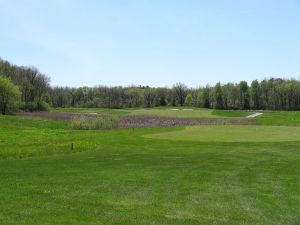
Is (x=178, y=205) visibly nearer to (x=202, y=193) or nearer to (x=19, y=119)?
(x=202, y=193)

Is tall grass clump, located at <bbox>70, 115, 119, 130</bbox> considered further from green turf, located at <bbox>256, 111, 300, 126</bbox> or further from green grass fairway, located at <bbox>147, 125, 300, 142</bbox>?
green turf, located at <bbox>256, 111, 300, 126</bbox>

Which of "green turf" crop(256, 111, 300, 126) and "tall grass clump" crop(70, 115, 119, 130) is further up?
"tall grass clump" crop(70, 115, 119, 130)

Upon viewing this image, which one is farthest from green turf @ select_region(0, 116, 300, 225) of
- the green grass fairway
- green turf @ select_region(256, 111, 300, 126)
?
green turf @ select_region(256, 111, 300, 126)

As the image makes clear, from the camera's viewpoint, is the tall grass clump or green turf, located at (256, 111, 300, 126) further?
green turf, located at (256, 111, 300, 126)

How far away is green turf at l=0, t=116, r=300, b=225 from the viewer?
1331 cm

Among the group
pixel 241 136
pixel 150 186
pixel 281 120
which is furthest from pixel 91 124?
pixel 150 186

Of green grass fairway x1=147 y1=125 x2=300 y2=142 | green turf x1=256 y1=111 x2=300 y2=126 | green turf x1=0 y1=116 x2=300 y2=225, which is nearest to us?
green turf x1=0 y1=116 x2=300 y2=225

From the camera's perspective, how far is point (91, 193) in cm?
1675

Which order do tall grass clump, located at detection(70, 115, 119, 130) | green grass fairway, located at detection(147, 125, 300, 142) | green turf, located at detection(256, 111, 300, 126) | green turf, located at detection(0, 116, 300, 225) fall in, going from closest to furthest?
1. green turf, located at detection(0, 116, 300, 225)
2. green grass fairway, located at detection(147, 125, 300, 142)
3. tall grass clump, located at detection(70, 115, 119, 130)
4. green turf, located at detection(256, 111, 300, 126)

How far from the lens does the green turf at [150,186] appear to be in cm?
1331

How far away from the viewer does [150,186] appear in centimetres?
1847

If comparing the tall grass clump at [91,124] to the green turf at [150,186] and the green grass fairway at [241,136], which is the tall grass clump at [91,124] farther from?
the green turf at [150,186]

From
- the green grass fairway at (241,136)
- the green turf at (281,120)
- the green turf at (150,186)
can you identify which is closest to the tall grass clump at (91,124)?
the green grass fairway at (241,136)

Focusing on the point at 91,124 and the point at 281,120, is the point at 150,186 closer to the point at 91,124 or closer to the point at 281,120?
the point at 91,124
